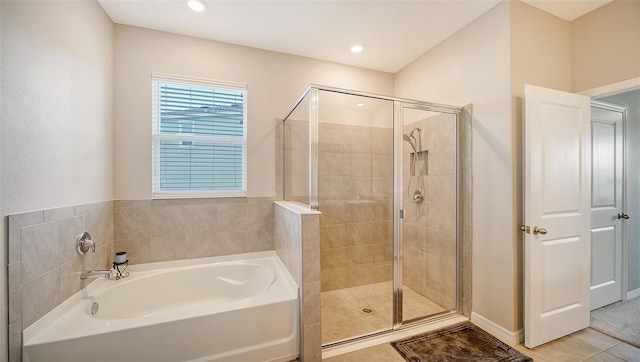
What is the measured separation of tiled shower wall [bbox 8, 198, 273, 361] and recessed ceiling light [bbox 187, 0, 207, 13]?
1.69 meters

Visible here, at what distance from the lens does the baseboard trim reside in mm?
1937

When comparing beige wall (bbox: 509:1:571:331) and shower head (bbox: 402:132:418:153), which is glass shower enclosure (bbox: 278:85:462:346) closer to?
shower head (bbox: 402:132:418:153)

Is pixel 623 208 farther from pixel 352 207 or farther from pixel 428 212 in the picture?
pixel 352 207

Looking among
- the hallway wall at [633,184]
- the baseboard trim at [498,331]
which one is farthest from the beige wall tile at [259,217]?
the hallway wall at [633,184]

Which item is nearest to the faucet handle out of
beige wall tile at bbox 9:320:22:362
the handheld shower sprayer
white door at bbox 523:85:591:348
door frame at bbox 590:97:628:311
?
beige wall tile at bbox 9:320:22:362

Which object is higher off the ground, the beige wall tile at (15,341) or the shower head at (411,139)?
the shower head at (411,139)

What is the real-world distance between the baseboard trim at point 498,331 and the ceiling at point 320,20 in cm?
266

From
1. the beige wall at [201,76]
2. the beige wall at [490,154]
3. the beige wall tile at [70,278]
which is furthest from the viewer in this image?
the beige wall at [201,76]

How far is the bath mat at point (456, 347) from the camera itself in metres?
1.78

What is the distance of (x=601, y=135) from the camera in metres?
2.49

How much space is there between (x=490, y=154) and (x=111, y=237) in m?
3.40

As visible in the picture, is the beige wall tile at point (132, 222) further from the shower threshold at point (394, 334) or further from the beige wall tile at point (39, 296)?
the shower threshold at point (394, 334)

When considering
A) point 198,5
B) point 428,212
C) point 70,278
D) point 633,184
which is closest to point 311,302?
point 428,212

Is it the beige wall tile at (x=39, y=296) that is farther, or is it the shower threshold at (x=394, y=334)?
the shower threshold at (x=394, y=334)
